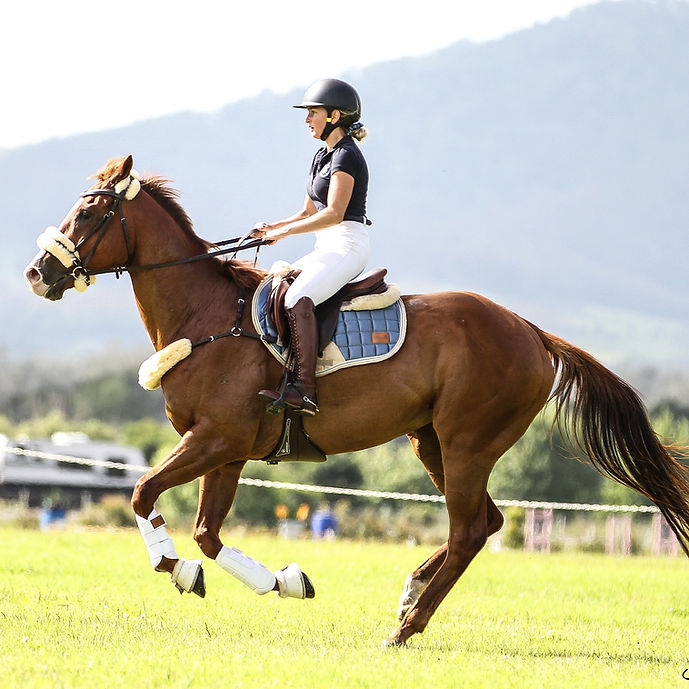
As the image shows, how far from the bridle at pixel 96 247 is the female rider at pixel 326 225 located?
1.42 feet

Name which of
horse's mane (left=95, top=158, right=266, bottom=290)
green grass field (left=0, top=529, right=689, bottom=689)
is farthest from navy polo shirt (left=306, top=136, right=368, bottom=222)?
green grass field (left=0, top=529, right=689, bottom=689)

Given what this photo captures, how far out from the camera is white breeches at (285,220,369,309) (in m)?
7.61

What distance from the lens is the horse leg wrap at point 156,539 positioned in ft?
24.1

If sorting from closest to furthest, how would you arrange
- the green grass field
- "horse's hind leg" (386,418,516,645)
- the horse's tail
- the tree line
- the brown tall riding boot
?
the green grass field → the brown tall riding boot → "horse's hind leg" (386,418,516,645) → the horse's tail → the tree line

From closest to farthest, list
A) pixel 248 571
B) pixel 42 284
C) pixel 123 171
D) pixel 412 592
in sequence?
pixel 248 571 < pixel 42 284 < pixel 123 171 < pixel 412 592

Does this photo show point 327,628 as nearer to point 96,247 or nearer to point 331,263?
point 331,263

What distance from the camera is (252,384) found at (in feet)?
24.7

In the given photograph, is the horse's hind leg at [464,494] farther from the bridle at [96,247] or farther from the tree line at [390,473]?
the tree line at [390,473]

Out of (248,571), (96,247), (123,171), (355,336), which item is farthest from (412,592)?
(123,171)

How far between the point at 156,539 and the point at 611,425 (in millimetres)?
3287

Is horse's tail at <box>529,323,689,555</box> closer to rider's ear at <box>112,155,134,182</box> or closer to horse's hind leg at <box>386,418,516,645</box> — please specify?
horse's hind leg at <box>386,418,516,645</box>

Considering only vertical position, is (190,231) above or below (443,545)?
above

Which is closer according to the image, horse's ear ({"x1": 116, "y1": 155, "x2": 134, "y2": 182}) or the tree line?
horse's ear ({"x1": 116, "y1": 155, "x2": 134, "y2": 182})

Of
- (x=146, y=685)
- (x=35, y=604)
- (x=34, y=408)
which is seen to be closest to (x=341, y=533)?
(x=35, y=604)
